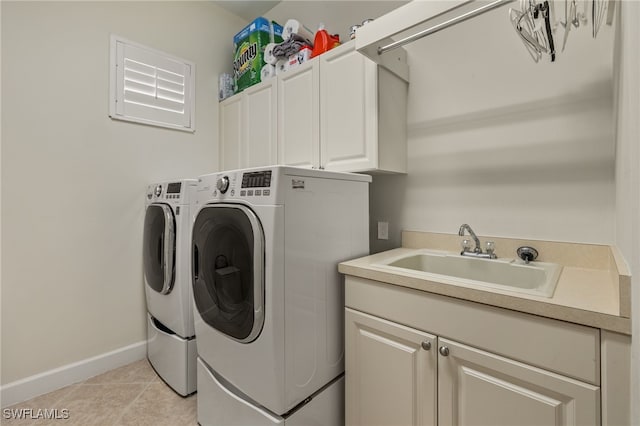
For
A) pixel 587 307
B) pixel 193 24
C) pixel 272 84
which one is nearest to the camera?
pixel 587 307

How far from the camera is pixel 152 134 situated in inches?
90.3

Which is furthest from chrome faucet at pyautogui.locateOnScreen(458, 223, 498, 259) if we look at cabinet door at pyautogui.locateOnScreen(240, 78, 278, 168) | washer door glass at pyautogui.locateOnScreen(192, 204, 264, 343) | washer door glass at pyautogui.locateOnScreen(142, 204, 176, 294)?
washer door glass at pyautogui.locateOnScreen(142, 204, 176, 294)

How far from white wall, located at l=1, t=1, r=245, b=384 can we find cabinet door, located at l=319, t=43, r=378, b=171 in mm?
1448

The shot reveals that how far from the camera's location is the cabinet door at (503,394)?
765 millimetres

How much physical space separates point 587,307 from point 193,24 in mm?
3235

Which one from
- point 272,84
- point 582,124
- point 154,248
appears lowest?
point 154,248

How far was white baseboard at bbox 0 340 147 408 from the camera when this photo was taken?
1690 millimetres

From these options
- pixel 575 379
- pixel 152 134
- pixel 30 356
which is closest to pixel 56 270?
pixel 30 356

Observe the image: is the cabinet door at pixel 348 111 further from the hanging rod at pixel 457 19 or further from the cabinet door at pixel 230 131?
the cabinet door at pixel 230 131

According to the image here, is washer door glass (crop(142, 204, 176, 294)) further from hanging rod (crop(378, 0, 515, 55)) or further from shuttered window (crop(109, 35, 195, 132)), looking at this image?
hanging rod (crop(378, 0, 515, 55))

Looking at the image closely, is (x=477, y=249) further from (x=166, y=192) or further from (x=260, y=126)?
(x=166, y=192)

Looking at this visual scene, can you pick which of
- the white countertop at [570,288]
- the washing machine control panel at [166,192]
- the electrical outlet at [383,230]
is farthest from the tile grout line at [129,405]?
the electrical outlet at [383,230]

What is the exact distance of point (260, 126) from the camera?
227cm

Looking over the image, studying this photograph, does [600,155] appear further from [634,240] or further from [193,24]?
[193,24]
